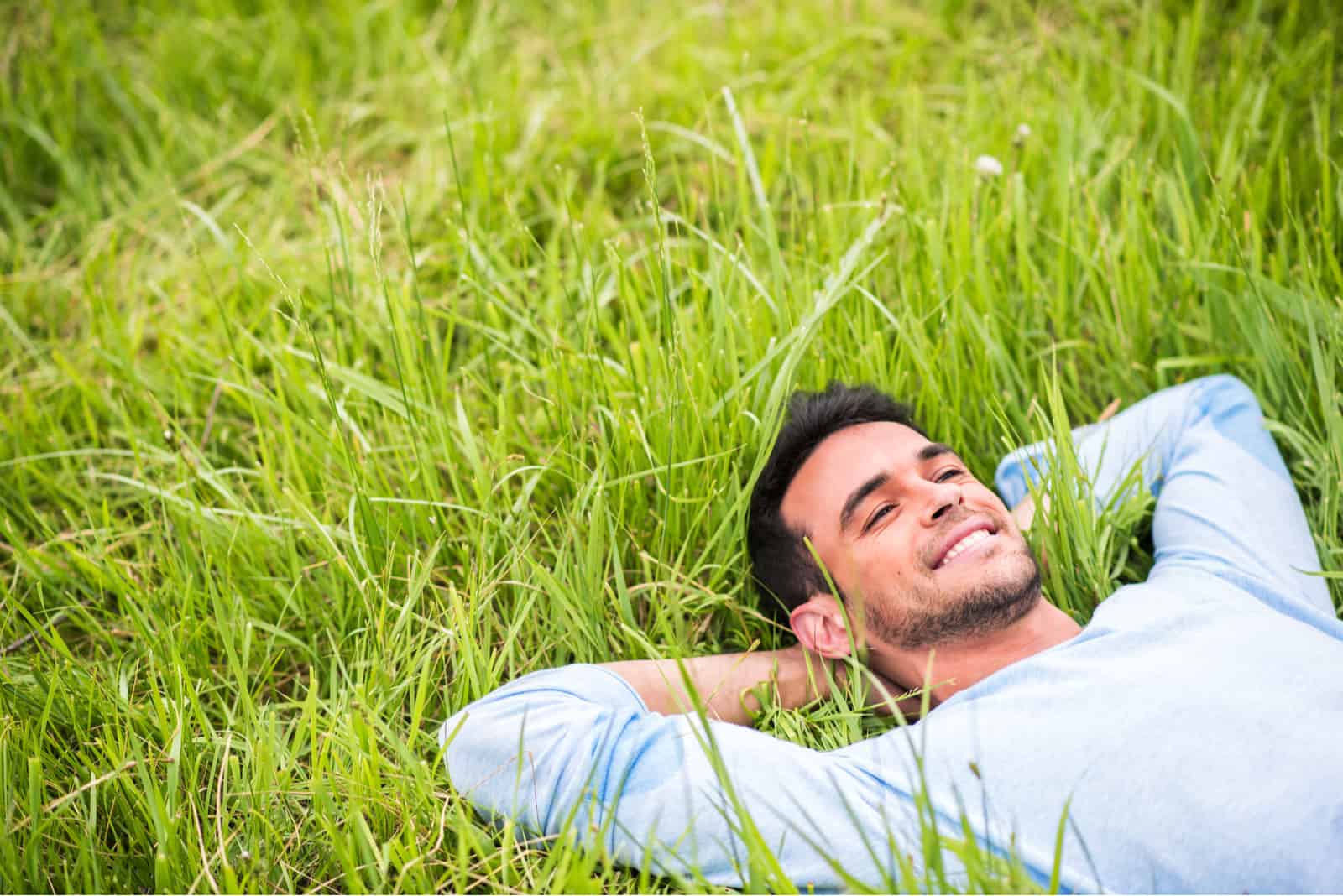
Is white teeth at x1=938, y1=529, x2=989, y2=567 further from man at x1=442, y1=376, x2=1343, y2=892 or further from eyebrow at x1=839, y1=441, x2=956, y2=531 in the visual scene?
eyebrow at x1=839, y1=441, x2=956, y2=531

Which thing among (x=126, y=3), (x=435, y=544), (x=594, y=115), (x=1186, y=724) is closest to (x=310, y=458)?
(x=435, y=544)

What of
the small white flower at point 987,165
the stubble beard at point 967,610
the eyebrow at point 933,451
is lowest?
the stubble beard at point 967,610

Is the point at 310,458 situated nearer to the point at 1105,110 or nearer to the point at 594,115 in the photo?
the point at 594,115

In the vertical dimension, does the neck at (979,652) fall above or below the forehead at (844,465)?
below

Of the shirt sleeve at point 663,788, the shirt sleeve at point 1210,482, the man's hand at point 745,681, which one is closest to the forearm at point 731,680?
the man's hand at point 745,681

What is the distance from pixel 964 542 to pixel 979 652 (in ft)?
0.85

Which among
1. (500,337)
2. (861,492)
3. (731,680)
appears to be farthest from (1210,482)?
(500,337)

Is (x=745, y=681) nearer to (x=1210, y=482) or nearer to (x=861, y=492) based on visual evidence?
(x=861, y=492)

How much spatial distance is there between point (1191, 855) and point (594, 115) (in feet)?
11.0

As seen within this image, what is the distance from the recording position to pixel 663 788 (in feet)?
6.87

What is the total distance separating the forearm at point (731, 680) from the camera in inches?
96.6

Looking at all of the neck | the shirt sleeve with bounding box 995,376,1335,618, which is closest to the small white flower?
the shirt sleeve with bounding box 995,376,1335,618

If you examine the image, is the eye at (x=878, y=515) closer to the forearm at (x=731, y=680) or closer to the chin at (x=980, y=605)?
the chin at (x=980, y=605)

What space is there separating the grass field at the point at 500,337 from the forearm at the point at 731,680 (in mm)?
89
